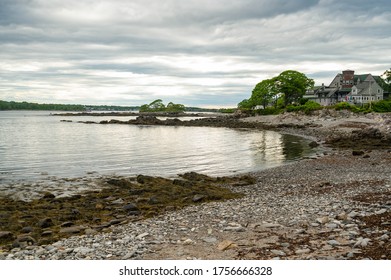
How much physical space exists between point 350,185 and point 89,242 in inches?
579

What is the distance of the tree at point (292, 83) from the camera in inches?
4931

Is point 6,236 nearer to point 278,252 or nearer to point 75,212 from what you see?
point 75,212

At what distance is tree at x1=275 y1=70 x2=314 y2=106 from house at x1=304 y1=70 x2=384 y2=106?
1758cm

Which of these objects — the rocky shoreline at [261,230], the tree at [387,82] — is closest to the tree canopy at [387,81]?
the tree at [387,82]

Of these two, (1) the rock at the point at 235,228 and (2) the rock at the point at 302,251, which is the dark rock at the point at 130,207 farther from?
(2) the rock at the point at 302,251

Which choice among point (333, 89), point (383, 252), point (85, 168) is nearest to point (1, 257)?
point (383, 252)

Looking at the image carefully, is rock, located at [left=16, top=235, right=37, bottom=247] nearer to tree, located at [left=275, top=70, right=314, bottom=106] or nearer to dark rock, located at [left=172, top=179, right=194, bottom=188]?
dark rock, located at [left=172, top=179, right=194, bottom=188]

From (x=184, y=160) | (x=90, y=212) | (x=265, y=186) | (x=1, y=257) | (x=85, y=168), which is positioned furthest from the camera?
(x=184, y=160)

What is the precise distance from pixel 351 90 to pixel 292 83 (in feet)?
86.8

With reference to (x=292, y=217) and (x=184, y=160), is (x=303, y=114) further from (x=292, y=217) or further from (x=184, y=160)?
(x=292, y=217)

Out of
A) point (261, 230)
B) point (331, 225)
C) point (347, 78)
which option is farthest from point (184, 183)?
point (347, 78)

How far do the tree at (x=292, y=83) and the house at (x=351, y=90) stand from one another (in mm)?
17583

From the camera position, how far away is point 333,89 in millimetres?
150625
